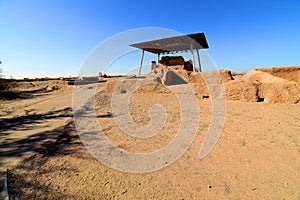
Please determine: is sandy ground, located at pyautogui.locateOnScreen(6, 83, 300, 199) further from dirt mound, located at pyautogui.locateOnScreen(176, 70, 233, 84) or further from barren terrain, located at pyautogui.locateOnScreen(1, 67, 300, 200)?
dirt mound, located at pyautogui.locateOnScreen(176, 70, 233, 84)

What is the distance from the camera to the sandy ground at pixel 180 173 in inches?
63.4

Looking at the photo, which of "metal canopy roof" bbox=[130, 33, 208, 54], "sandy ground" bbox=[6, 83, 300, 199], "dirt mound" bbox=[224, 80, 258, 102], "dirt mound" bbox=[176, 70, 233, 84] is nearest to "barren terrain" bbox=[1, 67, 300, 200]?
"sandy ground" bbox=[6, 83, 300, 199]

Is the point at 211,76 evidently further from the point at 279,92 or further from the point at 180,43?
the point at 180,43

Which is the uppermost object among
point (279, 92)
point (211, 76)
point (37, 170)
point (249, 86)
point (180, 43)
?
point (180, 43)

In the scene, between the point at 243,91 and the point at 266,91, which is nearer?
the point at 266,91

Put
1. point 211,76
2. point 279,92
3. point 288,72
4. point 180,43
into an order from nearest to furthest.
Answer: point 279,92
point 211,76
point 288,72
point 180,43

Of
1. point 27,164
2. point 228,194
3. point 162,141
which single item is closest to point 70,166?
point 27,164

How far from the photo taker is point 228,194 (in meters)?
1.60

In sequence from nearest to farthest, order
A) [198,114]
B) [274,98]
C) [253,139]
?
[253,139], [198,114], [274,98]

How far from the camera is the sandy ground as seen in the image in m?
1.61

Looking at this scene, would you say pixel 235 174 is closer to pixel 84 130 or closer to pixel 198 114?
pixel 198 114

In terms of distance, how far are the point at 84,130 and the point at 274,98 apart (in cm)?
679

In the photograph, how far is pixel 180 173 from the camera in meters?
1.94

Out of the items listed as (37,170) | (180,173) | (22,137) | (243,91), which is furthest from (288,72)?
(22,137)
